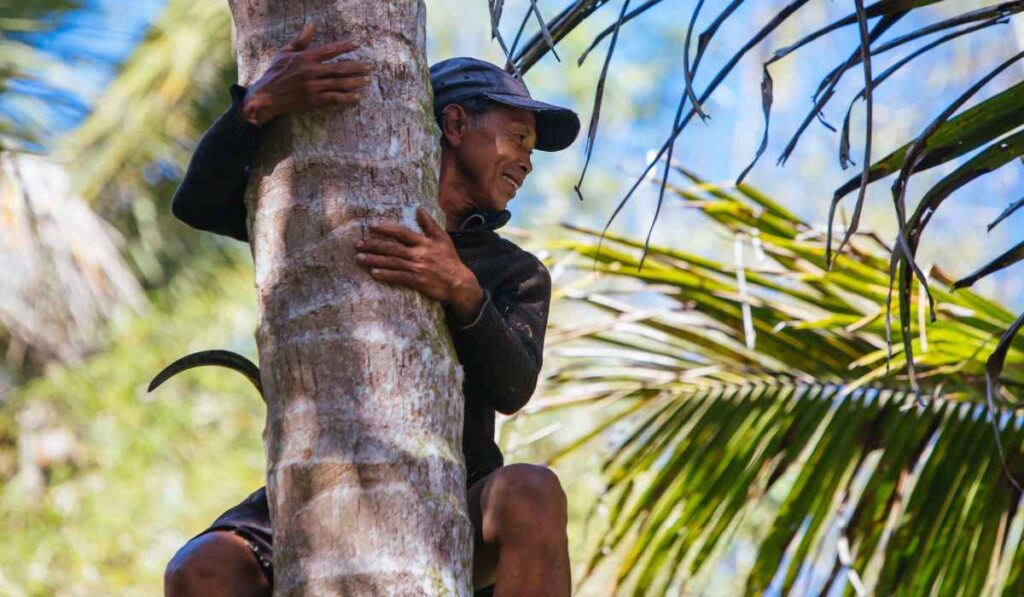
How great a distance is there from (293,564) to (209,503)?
844 centimetres

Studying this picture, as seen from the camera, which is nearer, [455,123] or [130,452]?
[455,123]

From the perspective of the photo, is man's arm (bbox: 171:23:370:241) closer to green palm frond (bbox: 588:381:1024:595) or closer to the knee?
the knee

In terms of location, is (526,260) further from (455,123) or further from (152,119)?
(152,119)

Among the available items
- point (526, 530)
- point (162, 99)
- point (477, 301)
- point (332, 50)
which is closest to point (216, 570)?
point (526, 530)

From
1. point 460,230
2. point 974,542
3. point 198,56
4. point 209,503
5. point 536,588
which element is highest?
point 198,56

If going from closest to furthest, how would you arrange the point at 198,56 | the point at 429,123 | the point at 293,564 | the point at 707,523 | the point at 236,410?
1. the point at 293,564
2. the point at 429,123
3. the point at 707,523
4. the point at 198,56
5. the point at 236,410

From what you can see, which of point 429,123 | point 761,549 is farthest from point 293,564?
point 761,549

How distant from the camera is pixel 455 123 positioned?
289cm

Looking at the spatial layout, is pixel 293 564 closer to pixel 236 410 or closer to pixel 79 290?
pixel 79 290

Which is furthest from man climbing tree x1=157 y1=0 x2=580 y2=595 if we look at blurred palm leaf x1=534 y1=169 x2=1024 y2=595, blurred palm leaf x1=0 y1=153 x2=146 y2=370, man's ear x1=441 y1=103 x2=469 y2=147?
blurred palm leaf x1=0 y1=153 x2=146 y2=370

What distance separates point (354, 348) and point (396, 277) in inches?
5.3

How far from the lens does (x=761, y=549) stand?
3.49 meters

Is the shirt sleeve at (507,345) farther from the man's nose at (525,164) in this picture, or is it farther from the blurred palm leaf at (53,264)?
the blurred palm leaf at (53,264)

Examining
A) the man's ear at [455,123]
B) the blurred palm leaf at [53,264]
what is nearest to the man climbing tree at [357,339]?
the man's ear at [455,123]
